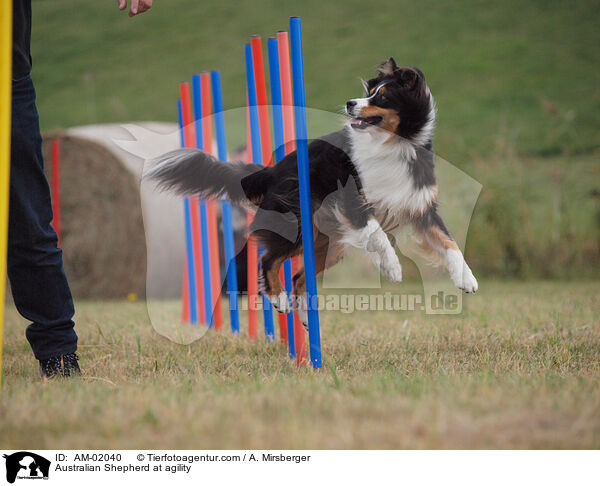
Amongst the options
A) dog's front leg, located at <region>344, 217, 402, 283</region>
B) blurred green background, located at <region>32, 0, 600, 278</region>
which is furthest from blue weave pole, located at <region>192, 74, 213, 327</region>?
blurred green background, located at <region>32, 0, 600, 278</region>

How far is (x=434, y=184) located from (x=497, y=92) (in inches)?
→ 350

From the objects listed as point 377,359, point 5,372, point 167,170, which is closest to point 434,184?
point 377,359

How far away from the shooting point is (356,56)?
39.2 feet

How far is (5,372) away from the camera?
8.85 ft

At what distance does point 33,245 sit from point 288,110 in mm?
1212

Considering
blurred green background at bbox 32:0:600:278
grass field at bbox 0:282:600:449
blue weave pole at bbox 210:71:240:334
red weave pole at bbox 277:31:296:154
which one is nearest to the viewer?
grass field at bbox 0:282:600:449

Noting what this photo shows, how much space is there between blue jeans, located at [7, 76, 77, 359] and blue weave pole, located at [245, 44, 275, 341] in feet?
3.41

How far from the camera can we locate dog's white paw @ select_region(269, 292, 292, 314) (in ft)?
9.54

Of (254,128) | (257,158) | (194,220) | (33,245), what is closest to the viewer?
(33,245)

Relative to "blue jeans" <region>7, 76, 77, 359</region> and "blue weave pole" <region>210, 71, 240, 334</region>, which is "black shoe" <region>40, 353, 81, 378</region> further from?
"blue weave pole" <region>210, 71, 240, 334</region>

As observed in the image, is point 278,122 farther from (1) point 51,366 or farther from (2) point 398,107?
(1) point 51,366

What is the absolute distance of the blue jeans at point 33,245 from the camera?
7.86 ft
